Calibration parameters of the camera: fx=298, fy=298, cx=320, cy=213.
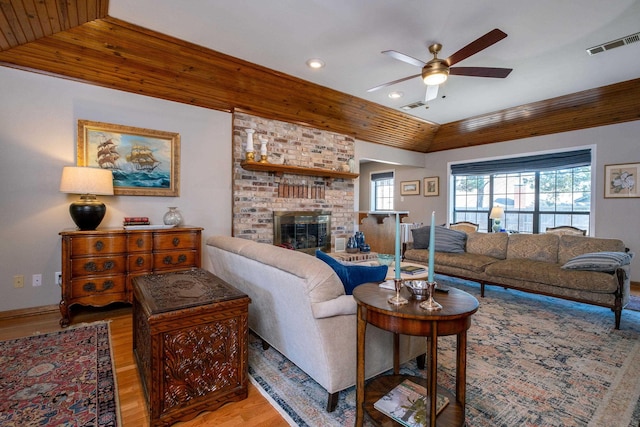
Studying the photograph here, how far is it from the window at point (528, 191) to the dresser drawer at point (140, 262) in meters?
6.36

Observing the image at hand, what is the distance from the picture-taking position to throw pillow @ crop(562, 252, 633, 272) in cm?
301

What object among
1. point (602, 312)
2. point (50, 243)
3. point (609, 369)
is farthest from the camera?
point (602, 312)

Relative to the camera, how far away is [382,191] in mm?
8742

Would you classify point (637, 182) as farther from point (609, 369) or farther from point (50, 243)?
point (50, 243)

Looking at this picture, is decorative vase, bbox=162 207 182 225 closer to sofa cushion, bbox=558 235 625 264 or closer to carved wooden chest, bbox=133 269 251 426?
carved wooden chest, bbox=133 269 251 426

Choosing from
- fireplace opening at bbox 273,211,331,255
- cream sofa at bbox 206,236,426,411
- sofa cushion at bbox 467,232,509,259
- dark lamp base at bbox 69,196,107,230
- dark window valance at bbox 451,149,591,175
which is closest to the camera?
cream sofa at bbox 206,236,426,411

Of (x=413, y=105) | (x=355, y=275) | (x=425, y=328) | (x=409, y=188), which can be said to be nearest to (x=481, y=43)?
(x=355, y=275)

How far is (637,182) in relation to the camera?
450 centimetres

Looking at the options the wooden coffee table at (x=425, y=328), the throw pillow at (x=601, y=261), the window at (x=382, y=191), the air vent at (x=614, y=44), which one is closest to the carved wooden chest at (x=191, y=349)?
the wooden coffee table at (x=425, y=328)

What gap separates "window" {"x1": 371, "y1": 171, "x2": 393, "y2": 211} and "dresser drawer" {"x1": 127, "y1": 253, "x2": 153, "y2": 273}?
6409 mm

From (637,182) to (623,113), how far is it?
1.07 metres

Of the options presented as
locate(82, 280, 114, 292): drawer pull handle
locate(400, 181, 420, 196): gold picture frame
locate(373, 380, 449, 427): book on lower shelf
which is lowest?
locate(373, 380, 449, 427): book on lower shelf

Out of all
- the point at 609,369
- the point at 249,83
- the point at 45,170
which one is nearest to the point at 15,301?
the point at 45,170

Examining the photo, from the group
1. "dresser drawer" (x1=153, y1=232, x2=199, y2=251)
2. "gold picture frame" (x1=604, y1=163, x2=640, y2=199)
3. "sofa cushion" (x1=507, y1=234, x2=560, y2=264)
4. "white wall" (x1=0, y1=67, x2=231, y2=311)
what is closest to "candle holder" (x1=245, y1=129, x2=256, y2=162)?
"white wall" (x1=0, y1=67, x2=231, y2=311)
